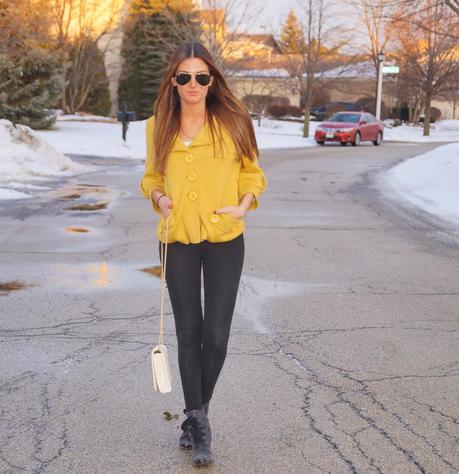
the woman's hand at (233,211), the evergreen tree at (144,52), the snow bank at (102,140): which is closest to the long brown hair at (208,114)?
the woman's hand at (233,211)

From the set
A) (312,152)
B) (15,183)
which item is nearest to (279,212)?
(15,183)

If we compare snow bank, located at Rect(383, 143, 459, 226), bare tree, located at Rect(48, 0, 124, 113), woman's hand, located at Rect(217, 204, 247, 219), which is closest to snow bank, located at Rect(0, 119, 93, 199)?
snow bank, located at Rect(383, 143, 459, 226)

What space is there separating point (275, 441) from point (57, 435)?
1082 mm

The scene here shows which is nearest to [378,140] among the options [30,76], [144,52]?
[30,76]

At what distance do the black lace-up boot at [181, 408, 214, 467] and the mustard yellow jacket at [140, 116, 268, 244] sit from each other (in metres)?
0.81

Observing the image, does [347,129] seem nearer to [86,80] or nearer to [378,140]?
[378,140]

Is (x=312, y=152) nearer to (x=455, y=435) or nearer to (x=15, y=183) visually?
(x=15, y=183)

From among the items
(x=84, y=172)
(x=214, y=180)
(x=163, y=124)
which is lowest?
(x=84, y=172)

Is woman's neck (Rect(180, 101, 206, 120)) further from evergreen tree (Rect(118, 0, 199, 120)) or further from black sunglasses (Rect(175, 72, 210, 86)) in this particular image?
evergreen tree (Rect(118, 0, 199, 120))

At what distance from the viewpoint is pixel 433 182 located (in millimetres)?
16031

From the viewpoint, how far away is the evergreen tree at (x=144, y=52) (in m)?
42.3

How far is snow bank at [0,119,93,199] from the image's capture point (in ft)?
54.5

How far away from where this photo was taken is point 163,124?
11.3 ft

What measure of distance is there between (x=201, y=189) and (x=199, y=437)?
1129 millimetres
